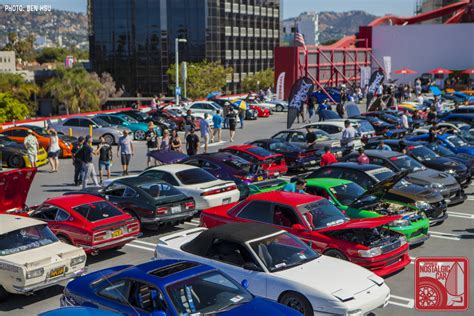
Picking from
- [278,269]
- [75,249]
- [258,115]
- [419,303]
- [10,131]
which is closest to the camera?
[278,269]

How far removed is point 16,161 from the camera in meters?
24.3

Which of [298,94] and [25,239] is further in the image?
[298,94]

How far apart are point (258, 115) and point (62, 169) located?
2136 centimetres

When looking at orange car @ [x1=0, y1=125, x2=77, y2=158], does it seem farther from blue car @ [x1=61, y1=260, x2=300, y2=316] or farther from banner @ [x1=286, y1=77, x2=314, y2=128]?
blue car @ [x1=61, y1=260, x2=300, y2=316]

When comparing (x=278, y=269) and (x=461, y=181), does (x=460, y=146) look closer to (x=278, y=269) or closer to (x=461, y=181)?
(x=461, y=181)

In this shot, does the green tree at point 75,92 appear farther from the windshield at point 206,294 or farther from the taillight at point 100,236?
the windshield at point 206,294

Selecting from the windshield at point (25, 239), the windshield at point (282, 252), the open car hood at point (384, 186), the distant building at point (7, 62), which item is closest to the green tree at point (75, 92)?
the open car hood at point (384, 186)

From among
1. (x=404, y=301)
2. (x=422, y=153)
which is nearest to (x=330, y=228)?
(x=404, y=301)

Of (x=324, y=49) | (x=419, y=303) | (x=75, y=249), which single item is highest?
(x=324, y=49)

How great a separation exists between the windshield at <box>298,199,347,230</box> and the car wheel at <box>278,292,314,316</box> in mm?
2640

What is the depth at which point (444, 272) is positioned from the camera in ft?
38.7

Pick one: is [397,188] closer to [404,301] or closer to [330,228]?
[330,228]

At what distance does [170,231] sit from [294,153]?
820 centimetres

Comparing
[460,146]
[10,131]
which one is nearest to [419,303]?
[460,146]
